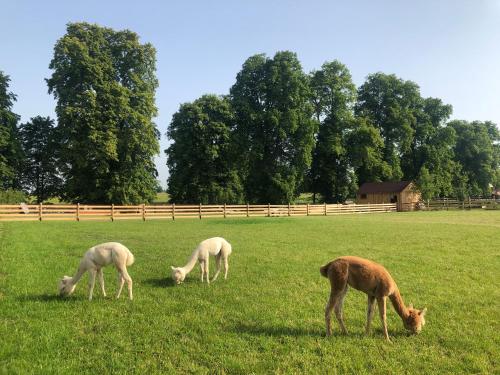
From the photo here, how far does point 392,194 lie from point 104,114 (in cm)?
3714

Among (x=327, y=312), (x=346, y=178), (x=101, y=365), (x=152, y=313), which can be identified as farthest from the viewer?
(x=346, y=178)

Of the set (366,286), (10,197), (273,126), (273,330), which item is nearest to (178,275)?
(273,330)

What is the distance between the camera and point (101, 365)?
14.6ft

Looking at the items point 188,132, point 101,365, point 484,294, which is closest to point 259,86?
point 188,132

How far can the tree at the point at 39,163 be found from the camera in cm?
3984

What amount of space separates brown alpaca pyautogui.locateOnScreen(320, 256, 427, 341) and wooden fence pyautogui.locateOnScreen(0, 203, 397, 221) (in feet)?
82.0

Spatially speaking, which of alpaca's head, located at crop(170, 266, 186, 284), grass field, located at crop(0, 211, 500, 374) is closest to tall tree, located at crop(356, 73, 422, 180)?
grass field, located at crop(0, 211, 500, 374)

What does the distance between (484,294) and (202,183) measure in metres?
35.9

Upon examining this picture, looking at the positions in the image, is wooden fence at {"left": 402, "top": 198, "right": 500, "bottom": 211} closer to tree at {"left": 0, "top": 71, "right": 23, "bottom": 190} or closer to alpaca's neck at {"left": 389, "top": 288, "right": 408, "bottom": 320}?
tree at {"left": 0, "top": 71, "right": 23, "bottom": 190}

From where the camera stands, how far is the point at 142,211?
29.6m

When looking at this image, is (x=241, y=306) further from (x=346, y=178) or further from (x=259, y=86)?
(x=346, y=178)

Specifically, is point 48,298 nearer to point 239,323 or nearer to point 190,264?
point 190,264

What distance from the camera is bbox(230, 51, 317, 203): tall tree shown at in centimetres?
4338

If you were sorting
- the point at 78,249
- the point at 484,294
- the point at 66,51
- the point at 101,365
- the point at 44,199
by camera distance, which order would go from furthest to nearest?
the point at 44,199 < the point at 66,51 < the point at 78,249 < the point at 484,294 < the point at 101,365
